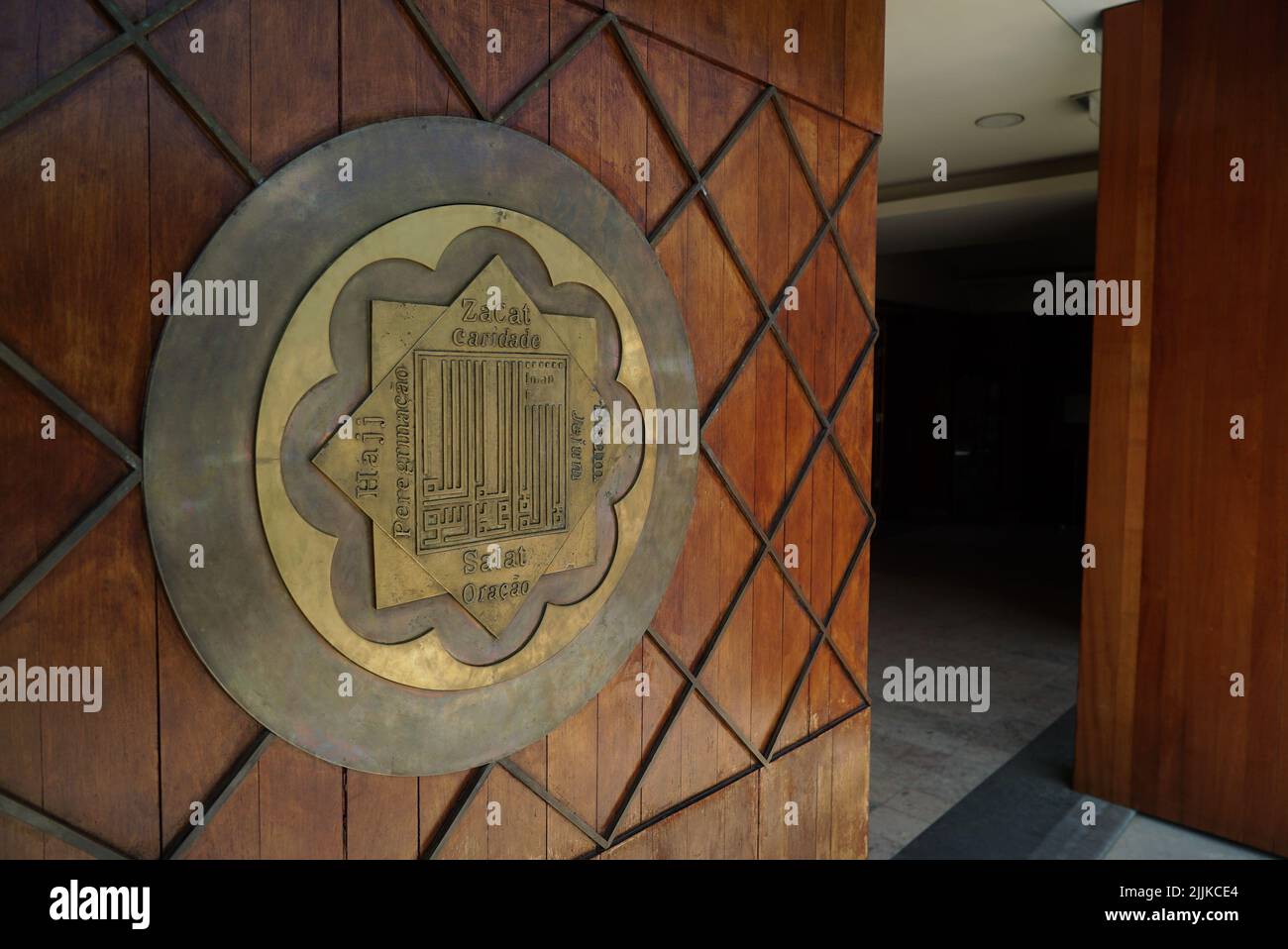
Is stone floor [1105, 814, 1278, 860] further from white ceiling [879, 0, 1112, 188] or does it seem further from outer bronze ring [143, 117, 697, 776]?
white ceiling [879, 0, 1112, 188]

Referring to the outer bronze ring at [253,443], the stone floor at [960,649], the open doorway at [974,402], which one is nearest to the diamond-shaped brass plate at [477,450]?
the outer bronze ring at [253,443]

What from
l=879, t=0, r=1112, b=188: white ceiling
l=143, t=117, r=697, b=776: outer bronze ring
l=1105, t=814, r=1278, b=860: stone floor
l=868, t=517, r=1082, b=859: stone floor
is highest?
l=879, t=0, r=1112, b=188: white ceiling

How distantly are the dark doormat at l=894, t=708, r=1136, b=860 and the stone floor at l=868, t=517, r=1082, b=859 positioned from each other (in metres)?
0.06

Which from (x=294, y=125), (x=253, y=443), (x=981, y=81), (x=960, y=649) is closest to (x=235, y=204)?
(x=294, y=125)

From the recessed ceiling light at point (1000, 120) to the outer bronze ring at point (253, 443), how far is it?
3271 millimetres

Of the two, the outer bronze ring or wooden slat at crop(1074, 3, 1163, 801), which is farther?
wooden slat at crop(1074, 3, 1163, 801)

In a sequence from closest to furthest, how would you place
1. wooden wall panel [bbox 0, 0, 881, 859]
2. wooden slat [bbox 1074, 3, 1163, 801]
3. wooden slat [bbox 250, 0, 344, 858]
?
1. wooden wall panel [bbox 0, 0, 881, 859]
2. wooden slat [bbox 250, 0, 344, 858]
3. wooden slat [bbox 1074, 3, 1163, 801]

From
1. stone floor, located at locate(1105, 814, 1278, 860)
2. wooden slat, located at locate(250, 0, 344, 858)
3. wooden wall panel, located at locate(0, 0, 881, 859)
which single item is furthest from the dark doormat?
wooden slat, located at locate(250, 0, 344, 858)

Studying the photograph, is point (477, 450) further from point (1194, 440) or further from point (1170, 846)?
point (1170, 846)

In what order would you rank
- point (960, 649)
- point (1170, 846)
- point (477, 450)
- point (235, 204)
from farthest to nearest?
point (960, 649) < point (1170, 846) < point (477, 450) < point (235, 204)

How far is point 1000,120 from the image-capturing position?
167 inches

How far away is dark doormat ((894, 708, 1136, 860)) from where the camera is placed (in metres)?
2.81

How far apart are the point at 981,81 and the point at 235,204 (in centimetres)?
342

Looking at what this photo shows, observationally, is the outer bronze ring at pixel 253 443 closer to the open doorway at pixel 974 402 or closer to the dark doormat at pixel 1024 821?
the open doorway at pixel 974 402
